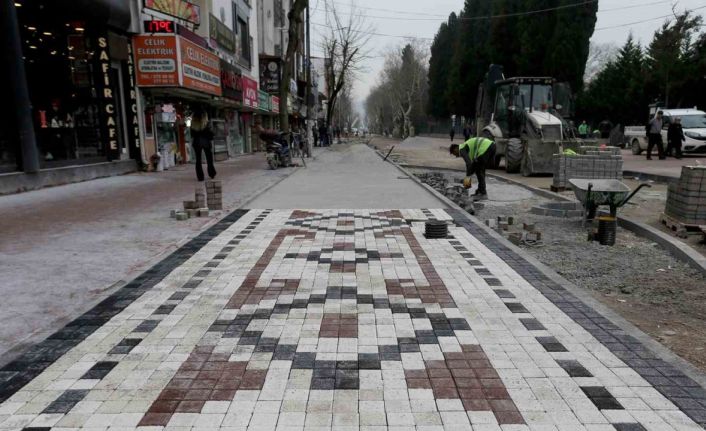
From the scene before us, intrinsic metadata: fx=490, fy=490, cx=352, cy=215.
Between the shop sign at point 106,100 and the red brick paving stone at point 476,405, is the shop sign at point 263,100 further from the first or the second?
the red brick paving stone at point 476,405

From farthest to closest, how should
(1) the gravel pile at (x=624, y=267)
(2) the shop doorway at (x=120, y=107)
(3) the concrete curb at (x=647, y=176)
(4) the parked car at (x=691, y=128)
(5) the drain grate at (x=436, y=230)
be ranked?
(4) the parked car at (x=691, y=128), (2) the shop doorway at (x=120, y=107), (3) the concrete curb at (x=647, y=176), (5) the drain grate at (x=436, y=230), (1) the gravel pile at (x=624, y=267)

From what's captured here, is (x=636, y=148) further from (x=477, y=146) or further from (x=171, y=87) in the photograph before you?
(x=171, y=87)

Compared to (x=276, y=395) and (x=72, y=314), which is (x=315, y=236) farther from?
(x=276, y=395)

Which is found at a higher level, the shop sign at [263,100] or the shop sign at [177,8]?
the shop sign at [177,8]

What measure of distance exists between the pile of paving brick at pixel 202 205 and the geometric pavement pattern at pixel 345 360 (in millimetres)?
2985

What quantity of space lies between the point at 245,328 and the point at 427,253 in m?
2.83

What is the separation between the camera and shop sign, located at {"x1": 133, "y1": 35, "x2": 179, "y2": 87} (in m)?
15.2

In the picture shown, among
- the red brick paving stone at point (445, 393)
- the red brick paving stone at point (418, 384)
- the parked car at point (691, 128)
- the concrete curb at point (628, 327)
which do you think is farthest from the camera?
the parked car at point (691, 128)

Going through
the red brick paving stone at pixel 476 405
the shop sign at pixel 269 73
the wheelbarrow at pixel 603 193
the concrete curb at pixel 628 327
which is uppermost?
the shop sign at pixel 269 73

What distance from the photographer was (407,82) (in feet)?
231

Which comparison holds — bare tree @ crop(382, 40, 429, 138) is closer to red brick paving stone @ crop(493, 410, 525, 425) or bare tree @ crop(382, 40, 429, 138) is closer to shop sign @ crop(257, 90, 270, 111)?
shop sign @ crop(257, 90, 270, 111)

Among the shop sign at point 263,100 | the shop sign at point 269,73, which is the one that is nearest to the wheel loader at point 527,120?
the shop sign at point 263,100

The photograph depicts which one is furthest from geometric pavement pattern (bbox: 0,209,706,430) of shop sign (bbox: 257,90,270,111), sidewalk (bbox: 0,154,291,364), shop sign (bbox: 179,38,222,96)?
shop sign (bbox: 257,90,270,111)

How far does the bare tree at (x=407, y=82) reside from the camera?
68938 mm
